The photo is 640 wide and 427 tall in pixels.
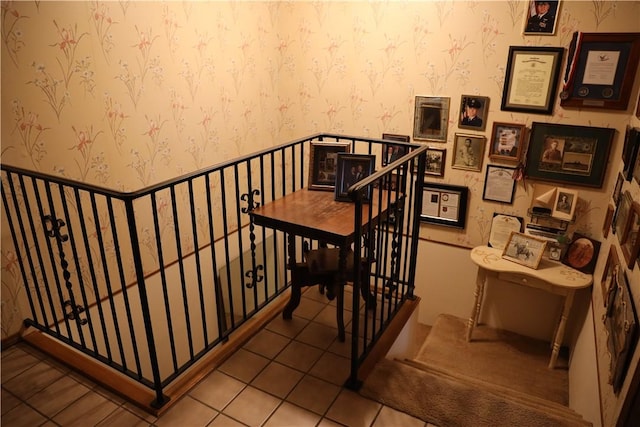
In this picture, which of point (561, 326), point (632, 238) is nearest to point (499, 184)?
point (561, 326)

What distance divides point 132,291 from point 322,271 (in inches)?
59.2

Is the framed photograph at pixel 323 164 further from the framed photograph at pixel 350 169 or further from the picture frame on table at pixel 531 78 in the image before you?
the picture frame on table at pixel 531 78

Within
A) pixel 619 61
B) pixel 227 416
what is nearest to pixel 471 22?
pixel 619 61

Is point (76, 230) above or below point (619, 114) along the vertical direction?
below

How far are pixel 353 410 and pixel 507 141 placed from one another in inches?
92.8

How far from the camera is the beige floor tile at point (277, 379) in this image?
2008 millimetres

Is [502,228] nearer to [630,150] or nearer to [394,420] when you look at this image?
[630,150]

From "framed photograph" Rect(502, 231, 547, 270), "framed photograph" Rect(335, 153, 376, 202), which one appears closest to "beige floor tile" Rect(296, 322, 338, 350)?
"framed photograph" Rect(335, 153, 376, 202)

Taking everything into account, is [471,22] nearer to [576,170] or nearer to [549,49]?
[549,49]

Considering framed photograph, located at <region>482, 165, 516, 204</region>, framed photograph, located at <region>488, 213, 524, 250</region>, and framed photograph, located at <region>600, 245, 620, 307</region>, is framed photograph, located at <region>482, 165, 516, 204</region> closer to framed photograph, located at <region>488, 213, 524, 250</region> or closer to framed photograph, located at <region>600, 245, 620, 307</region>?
framed photograph, located at <region>488, 213, 524, 250</region>

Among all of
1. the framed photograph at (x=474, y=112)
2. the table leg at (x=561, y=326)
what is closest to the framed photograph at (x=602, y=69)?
the framed photograph at (x=474, y=112)

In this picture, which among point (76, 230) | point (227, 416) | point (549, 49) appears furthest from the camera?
point (549, 49)

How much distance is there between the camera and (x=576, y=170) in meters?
3.08

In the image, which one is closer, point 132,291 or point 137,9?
point 137,9
